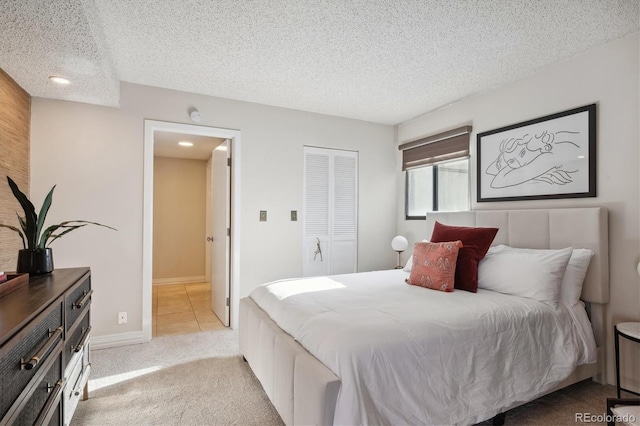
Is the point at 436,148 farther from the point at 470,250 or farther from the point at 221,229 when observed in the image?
the point at 221,229

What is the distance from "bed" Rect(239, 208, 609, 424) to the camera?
1.45 m

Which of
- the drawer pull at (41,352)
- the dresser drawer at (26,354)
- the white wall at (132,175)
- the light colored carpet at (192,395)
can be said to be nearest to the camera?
the dresser drawer at (26,354)

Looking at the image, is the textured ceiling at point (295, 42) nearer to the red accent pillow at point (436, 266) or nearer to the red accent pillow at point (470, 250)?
the red accent pillow at point (470, 250)

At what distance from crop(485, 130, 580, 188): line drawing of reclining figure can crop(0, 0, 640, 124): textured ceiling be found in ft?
2.03

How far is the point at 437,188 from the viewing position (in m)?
4.06

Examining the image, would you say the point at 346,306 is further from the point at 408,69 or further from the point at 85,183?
the point at 85,183

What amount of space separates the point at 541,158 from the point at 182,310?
14.4ft

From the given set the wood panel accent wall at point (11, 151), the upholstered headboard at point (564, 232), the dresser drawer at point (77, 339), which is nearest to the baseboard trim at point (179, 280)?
the wood panel accent wall at point (11, 151)

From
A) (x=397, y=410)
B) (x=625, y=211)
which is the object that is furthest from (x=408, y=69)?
(x=397, y=410)

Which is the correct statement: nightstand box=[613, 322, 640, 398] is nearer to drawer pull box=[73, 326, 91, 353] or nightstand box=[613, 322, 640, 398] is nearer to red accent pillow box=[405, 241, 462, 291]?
red accent pillow box=[405, 241, 462, 291]

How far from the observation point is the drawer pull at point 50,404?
1.27 meters

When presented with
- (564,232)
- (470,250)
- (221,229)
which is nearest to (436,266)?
(470,250)

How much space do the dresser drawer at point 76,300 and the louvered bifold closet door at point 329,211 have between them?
2360 mm

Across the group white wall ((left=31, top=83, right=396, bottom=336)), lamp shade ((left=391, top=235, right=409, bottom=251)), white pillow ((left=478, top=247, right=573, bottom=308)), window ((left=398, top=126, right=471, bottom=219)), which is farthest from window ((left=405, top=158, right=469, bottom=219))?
white pillow ((left=478, top=247, right=573, bottom=308))
